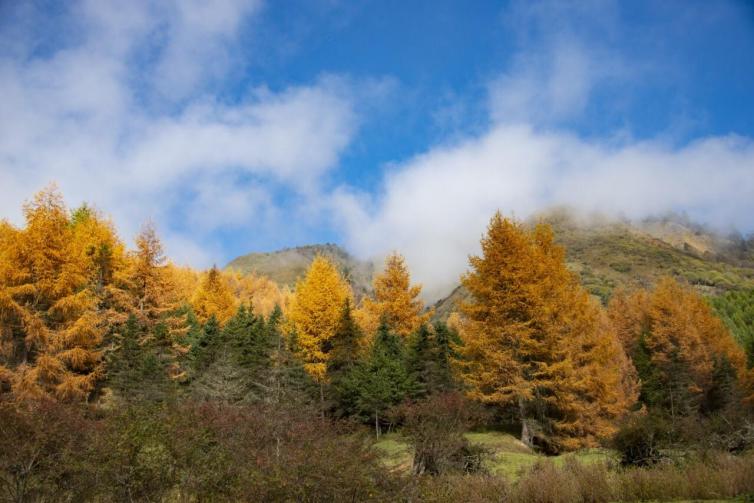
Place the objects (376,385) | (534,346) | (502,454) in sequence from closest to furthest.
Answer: (502,454) < (534,346) < (376,385)

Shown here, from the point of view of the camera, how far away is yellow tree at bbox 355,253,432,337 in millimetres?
34125

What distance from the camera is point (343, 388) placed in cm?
2625

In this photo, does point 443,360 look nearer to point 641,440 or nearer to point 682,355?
point 641,440

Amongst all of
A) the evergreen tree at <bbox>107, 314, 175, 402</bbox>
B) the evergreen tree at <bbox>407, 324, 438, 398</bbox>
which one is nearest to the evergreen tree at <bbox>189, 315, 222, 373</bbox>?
the evergreen tree at <bbox>107, 314, 175, 402</bbox>

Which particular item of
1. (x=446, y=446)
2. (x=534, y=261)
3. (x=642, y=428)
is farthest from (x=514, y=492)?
(x=534, y=261)

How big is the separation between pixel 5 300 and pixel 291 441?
17.6 meters

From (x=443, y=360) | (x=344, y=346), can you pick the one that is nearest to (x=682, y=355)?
(x=443, y=360)

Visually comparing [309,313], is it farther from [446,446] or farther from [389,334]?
[446,446]

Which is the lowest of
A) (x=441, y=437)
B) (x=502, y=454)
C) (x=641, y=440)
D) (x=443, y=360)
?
(x=502, y=454)

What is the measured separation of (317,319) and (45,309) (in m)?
14.2

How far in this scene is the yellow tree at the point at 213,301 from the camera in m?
41.2

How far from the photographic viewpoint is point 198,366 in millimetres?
27656

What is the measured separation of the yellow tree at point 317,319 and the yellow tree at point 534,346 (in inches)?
403

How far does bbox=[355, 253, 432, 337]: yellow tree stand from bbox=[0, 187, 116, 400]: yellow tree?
17654 millimetres
